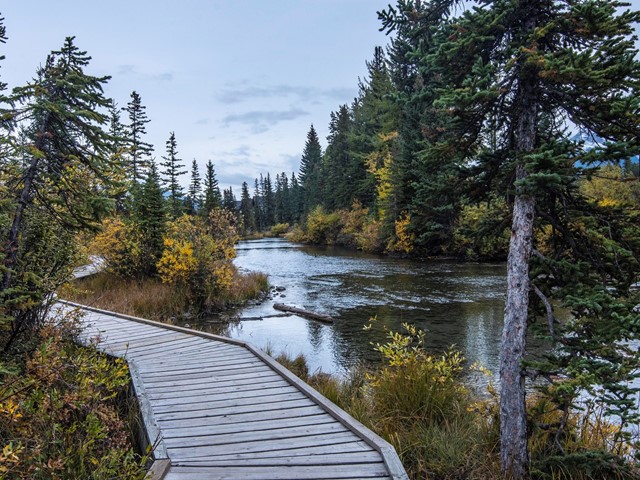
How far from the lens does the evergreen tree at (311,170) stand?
59375mm

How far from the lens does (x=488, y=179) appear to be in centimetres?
449

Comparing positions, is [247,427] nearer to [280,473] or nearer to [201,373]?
[280,473]

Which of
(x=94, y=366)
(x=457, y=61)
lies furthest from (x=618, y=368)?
(x=94, y=366)

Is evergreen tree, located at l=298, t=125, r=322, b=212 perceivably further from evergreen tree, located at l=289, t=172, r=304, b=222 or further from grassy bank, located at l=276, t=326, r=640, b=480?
grassy bank, located at l=276, t=326, r=640, b=480

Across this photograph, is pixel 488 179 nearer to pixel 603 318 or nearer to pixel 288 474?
pixel 603 318

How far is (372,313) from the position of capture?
41.2 ft

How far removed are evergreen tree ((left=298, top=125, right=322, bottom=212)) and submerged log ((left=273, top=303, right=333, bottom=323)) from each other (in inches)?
1755

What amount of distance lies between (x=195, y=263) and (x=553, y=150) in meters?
11.2

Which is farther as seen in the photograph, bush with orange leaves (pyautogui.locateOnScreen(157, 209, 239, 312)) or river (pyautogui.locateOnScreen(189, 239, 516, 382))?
bush with orange leaves (pyautogui.locateOnScreen(157, 209, 239, 312))

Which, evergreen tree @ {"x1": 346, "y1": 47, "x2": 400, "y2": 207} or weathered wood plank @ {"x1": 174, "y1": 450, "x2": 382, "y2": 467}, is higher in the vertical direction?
evergreen tree @ {"x1": 346, "y1": 47, "x2": 400, "y2": 207}

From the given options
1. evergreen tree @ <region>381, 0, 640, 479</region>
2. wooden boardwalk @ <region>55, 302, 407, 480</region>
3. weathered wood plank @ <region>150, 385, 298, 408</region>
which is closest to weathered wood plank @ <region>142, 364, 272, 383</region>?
wooden boardwalk @ <region>55, 302, 407, 480</region>

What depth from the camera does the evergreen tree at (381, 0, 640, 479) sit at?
3.13m

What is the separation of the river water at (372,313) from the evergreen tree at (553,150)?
4.66 metres

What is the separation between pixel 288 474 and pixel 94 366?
188cm
